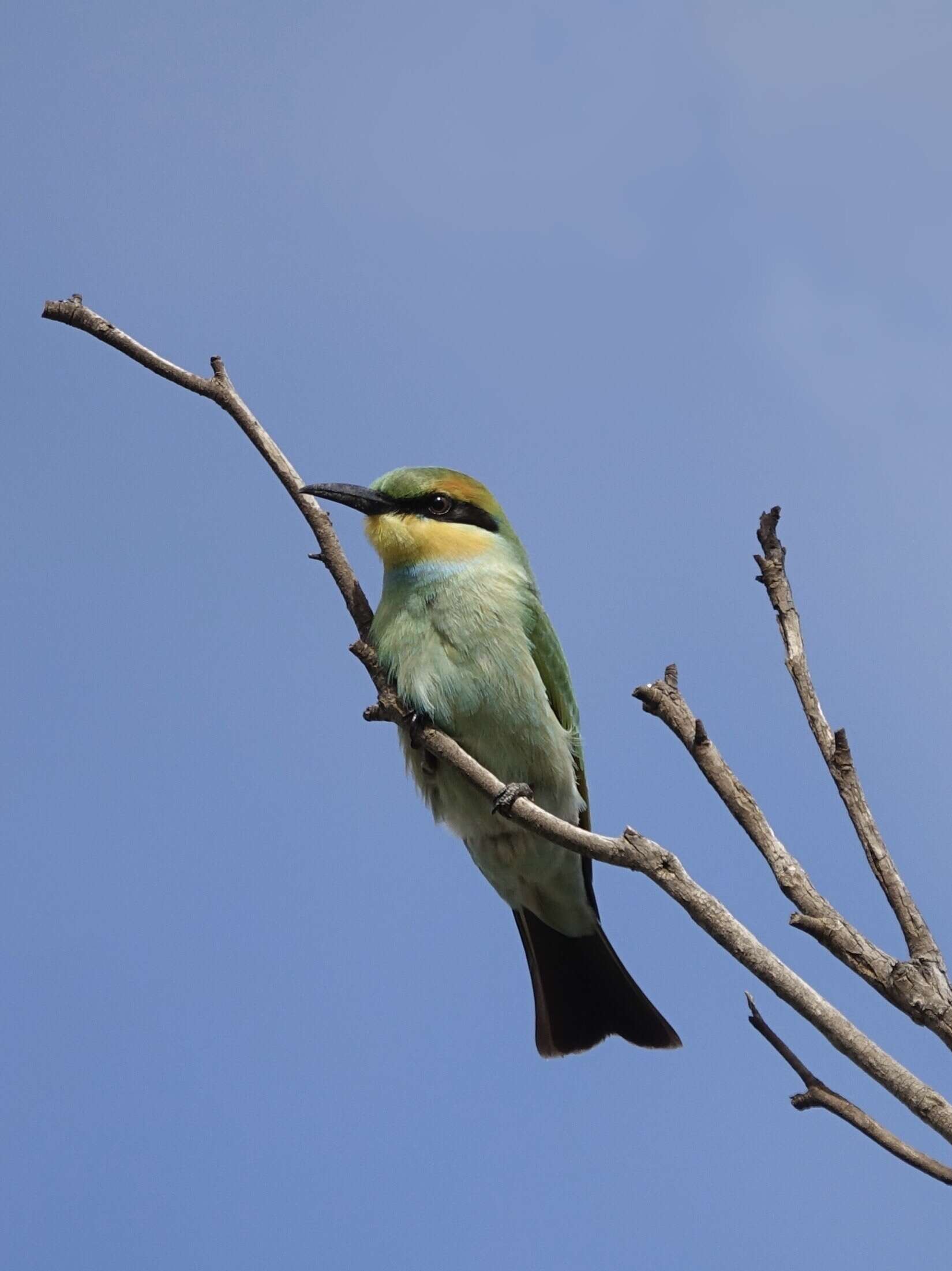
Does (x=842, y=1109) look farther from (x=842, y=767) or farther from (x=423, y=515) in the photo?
(x=423, y=515)

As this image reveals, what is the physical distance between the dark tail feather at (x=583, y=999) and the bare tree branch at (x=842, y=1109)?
154 cm

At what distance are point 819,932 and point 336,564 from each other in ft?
5.20

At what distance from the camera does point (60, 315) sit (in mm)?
3277

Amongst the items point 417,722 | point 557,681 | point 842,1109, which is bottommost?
point 842,1109

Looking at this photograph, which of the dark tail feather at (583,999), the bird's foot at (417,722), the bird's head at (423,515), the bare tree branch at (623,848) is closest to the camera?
the bare tree branch at (623,848)

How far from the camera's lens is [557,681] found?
3953 millimetres

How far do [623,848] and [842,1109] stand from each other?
1.92 ft

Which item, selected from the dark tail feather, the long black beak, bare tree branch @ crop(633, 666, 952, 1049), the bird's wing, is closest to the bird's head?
the long black beak

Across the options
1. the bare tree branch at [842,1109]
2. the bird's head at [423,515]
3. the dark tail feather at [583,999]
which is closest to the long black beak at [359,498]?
the bird's head at [423,515]

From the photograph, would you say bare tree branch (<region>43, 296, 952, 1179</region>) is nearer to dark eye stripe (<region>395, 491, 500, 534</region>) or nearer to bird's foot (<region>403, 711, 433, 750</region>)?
bird's foot (<region>403, 711, 433, 750</region>)

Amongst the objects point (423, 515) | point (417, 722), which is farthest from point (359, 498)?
point (417, 722)

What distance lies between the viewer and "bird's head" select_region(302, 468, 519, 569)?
12.6 feet

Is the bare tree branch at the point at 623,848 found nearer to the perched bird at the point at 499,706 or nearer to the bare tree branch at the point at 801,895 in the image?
the bare tree branch at the point at 801,895

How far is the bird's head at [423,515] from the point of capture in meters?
3.83
